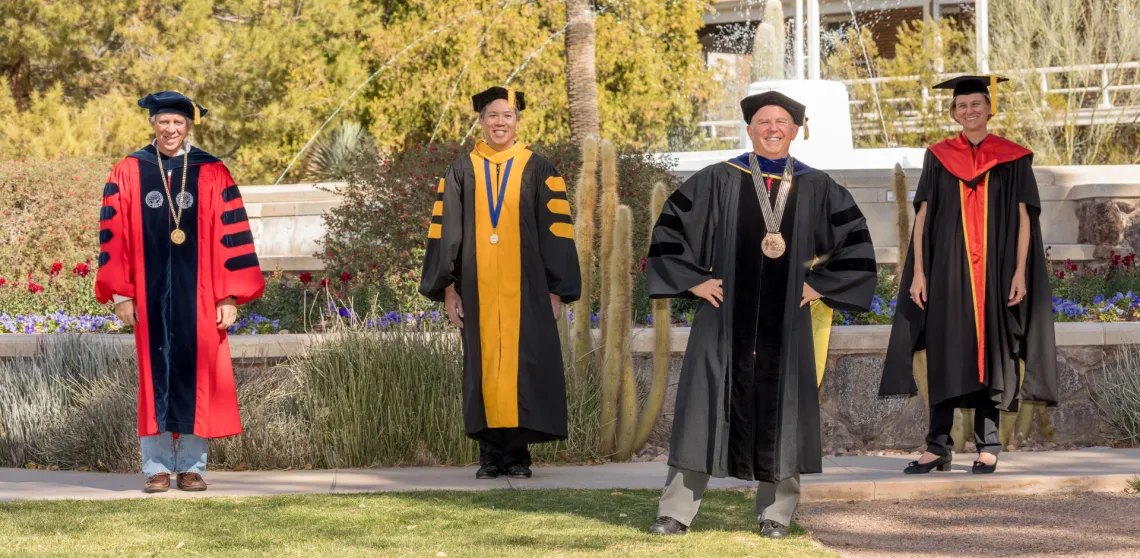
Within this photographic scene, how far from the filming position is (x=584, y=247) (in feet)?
24.0

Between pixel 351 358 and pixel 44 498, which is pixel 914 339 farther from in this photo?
pixel 44 498

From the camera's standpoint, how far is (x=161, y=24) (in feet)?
71.8

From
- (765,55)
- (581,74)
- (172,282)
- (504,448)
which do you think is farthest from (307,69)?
(504,448)

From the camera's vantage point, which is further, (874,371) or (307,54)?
(307,54)

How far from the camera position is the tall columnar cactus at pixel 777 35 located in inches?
1039

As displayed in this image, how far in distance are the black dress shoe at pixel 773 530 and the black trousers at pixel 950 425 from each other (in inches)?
69.0

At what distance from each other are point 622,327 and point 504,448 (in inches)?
37.8

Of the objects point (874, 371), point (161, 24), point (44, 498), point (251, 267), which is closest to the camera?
point (44, 498)

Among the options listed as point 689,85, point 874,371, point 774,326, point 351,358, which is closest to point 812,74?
point 689,85

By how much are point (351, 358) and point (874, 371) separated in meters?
3.00

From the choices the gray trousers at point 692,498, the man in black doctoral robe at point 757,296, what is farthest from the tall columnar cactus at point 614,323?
the gray trousers at point 692,498

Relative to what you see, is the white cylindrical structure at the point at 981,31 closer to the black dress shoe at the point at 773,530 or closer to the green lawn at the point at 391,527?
the green lawn at the point at 391,527

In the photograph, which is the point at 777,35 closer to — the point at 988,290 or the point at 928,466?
the point at 988,290

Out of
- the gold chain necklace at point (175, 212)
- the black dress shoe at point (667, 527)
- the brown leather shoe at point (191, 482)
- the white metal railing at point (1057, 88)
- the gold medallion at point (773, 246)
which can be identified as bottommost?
the black dress shoe at point (667, 527)
